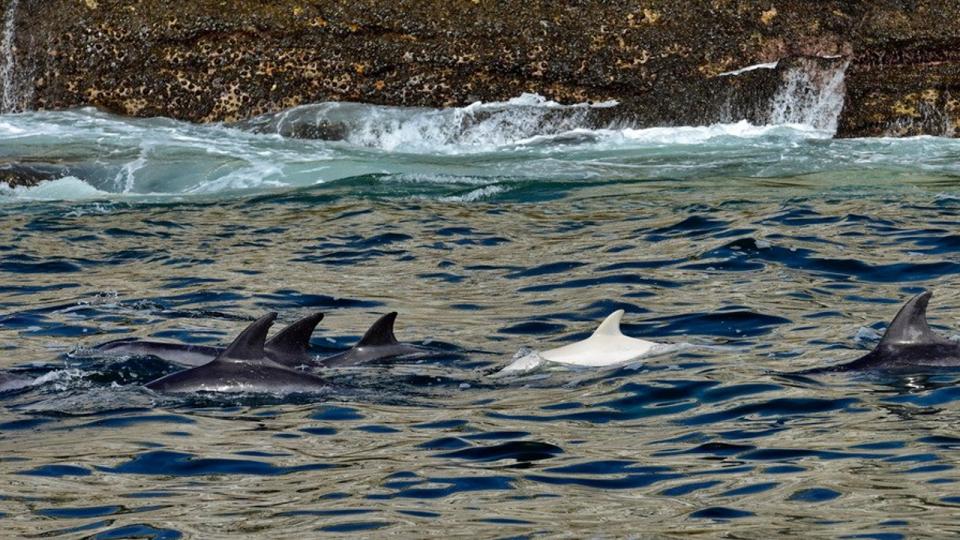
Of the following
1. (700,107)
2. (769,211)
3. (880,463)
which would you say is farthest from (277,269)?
(700,107)

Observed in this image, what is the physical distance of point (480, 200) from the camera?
1612 centimetres

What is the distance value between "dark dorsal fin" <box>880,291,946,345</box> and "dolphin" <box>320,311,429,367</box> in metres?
2.85

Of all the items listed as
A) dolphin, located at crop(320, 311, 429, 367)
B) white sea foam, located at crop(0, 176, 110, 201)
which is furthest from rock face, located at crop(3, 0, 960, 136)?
dolphin, located at crop(320, 311, 429, 367)

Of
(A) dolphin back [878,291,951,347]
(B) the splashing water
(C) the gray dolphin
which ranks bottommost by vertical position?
(C) the gray dolphin

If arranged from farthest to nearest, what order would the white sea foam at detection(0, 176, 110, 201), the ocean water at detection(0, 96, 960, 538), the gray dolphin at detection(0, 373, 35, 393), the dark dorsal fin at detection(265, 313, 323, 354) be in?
1. the white sea foam at detection(0, 176, 110, 201)
2. the dark dorsal fin at detection(265, 313, 323, 354)
3. the gray dolphin at detection(0, 373, 35, 393)
4. the ocean water at detection(0, 96, 960, 538)

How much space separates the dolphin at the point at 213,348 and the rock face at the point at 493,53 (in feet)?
37.8

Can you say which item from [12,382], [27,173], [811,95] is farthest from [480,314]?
[811,95]

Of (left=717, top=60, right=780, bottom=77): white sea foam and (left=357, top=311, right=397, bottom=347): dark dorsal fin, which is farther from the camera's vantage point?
(left=717, top=60, right=780, bottom=77): white sea foam

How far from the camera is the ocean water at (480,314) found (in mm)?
6254

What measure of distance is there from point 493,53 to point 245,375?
506 inches

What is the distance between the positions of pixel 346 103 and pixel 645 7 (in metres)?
4.24

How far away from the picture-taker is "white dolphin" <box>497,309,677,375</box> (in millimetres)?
9047

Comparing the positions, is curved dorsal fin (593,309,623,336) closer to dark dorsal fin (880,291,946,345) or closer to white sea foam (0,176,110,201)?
dark dorsal fin (880,291,946,345)

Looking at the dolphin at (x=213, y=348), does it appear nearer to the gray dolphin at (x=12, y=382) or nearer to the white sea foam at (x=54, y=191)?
the gray dolphin at (x=12, y=382)
